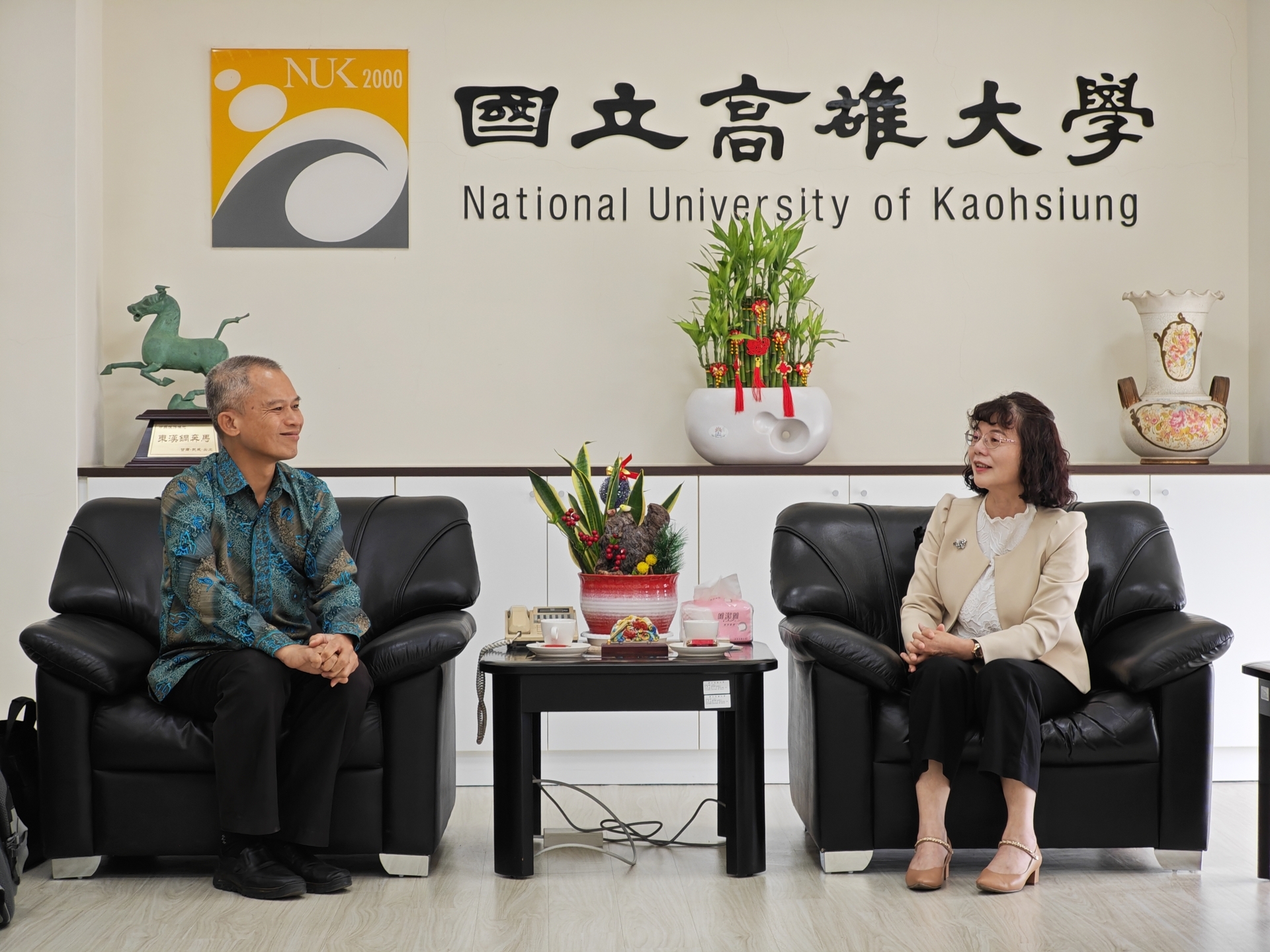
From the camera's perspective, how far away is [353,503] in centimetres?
349

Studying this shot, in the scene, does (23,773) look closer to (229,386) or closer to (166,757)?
(166,757)

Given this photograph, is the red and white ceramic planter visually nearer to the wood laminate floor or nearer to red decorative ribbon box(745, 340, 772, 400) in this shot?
the wood laminate floor

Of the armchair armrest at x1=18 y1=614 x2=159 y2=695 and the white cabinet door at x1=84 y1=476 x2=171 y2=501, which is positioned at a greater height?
the white cabinet door at x1=84 y1=476 x2=171 y2=501

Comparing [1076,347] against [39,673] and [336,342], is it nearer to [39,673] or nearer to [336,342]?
[336,342]

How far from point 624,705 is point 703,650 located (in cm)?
25

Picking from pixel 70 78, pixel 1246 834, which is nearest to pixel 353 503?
pixel 70 78

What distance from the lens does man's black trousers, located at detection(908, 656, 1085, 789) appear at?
2828mm

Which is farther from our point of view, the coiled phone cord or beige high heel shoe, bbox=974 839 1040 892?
the coiled phone cord

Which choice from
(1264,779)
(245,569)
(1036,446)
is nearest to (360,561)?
(245,569)

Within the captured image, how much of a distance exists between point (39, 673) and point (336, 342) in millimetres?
1959

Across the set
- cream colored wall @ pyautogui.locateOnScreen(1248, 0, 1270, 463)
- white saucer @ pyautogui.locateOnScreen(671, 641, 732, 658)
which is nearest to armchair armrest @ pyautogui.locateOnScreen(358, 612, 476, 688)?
white saucer @ pyautogui.locateOnScreen(671, 641, 732, 658)

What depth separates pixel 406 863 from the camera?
300cm

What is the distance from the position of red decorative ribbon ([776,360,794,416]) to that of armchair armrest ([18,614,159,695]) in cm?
215

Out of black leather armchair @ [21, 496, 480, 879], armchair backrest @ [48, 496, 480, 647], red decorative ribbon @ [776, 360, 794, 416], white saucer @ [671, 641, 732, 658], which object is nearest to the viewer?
black leather armchair @ [21, 496, 480, 879]
